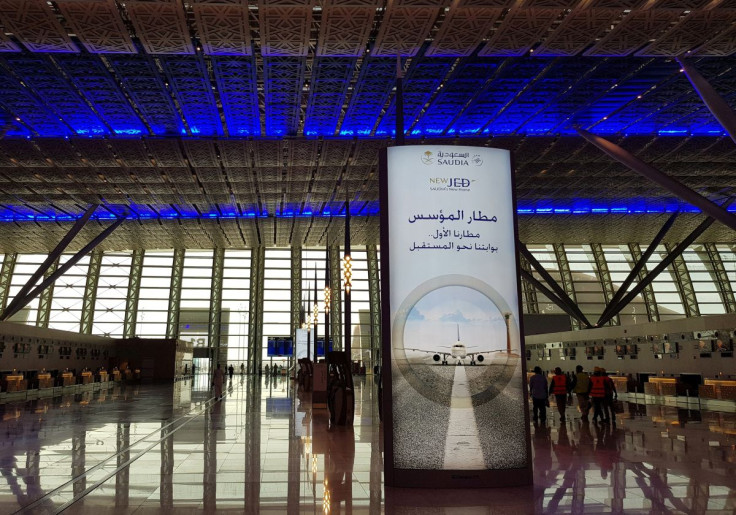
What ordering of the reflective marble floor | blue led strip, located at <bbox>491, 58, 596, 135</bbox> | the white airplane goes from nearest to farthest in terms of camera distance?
the reflective marble floor → the white airplane → blue led strip, located at <bbox>491, 58, 596, 135</bbox>

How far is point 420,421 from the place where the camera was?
730 centimetres

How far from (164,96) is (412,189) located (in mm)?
17640

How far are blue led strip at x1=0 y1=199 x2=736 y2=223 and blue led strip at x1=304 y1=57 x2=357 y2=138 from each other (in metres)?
13.4

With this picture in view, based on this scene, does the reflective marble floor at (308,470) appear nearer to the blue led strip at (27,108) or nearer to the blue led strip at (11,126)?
the blue led strip at (27,108)

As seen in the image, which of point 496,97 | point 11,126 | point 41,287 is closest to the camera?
point 496,97

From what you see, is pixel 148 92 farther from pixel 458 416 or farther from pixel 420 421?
pixel 458 416

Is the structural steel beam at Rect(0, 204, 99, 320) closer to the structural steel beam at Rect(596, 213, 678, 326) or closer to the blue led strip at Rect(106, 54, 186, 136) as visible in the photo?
the blue led strip at Rect(106, 54, 186, 136)

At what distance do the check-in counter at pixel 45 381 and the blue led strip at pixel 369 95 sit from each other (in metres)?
21.3

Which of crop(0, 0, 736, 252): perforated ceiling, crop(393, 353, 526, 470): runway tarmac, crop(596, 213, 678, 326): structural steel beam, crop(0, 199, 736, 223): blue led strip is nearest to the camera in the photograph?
crop(393, 353, 526, 470): runway tarmac

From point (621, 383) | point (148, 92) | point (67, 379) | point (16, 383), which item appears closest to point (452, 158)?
point (148, 92)

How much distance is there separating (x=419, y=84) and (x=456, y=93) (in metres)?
1.86

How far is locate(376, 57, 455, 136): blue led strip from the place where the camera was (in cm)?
2022

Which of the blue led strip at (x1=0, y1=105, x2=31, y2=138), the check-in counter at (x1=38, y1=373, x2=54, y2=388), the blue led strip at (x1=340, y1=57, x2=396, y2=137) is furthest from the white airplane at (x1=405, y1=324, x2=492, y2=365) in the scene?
the check-in counter at (x1=38, y1=373, x2=54, y2=388)

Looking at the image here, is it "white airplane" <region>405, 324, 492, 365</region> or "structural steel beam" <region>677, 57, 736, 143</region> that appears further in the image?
"structural steel beam" <region>677, 57, 736, 143</region>
